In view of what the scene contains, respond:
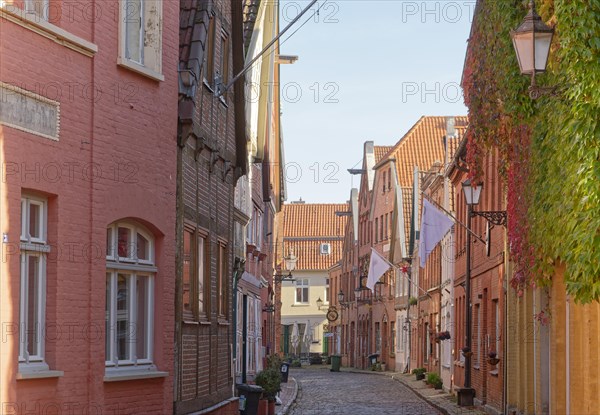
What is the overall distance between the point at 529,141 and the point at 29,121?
8.78 meters

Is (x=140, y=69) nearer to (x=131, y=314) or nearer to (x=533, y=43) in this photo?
(x=131, y=314)

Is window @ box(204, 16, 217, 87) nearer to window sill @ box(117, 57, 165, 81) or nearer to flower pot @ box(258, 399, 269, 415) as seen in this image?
window sill @ box(117, 57, 165, 81)

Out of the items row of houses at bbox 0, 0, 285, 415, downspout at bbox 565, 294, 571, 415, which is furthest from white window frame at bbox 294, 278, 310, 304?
downspout at bbox 565, 294, 571, 415

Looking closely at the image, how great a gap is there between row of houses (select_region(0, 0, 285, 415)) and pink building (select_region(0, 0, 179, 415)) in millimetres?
20

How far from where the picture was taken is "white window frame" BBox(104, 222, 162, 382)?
46.8 feet

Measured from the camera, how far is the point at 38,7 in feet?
40.8

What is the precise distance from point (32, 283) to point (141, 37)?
13.2ft

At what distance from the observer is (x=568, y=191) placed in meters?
14.0

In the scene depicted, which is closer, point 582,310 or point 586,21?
point 586,21

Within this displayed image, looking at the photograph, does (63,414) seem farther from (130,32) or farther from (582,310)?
(582,310)

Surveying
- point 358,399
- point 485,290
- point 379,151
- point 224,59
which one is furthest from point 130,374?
point 379,151

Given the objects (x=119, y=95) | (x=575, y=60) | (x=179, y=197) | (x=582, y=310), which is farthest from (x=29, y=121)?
(x=582, y=310)

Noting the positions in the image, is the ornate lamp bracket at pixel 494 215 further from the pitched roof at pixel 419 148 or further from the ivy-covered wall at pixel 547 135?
the pitched roof at pixel 419 148

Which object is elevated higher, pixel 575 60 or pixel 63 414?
pixel 575 60
